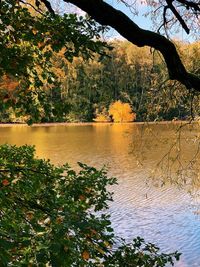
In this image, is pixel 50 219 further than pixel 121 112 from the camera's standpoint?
No

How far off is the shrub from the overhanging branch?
115cm

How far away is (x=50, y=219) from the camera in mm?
2262

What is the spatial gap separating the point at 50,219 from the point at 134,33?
4.60 ft

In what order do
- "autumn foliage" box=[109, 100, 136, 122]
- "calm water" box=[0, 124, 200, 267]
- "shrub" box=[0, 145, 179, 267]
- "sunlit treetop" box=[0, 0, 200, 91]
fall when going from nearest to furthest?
1. "shrub" box=[0, 145, 179, 267]
2. "sunlit treetop" box=[0, 0, 200, 91]
3. "calm water" box=[0, 124, 200, 267]
4. "autumn foliage" box=[109, 100, 136, 122]

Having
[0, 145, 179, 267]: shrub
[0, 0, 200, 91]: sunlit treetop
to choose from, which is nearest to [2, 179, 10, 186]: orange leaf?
[0, 145, 179, 267]: shrub

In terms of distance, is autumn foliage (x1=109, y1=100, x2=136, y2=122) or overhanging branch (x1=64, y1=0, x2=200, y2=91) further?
autumn foliage (x1=109, y1=100, x2=136, y2=122)

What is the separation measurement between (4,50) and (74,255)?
52.5 inches

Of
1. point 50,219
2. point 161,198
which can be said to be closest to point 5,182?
point 50,219

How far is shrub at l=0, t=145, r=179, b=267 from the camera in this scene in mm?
1976

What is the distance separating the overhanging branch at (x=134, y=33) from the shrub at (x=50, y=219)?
1146 mm

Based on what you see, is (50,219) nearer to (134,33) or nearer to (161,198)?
(134,33)

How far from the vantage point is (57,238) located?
2.00 m

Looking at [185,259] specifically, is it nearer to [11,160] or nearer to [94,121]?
[11,160]

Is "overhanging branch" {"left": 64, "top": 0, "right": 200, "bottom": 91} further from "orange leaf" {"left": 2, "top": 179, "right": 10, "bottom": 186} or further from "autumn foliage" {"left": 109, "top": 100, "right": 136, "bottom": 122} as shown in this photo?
"autumn foliage" {"left": 109, "top": 100, "right": 136, "bottom": 122}
